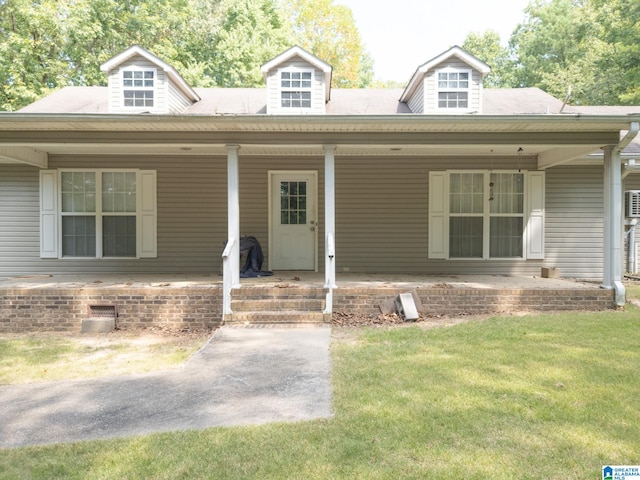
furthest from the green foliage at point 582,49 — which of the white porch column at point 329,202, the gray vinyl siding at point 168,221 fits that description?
the gray vinyl siding at point 168,221

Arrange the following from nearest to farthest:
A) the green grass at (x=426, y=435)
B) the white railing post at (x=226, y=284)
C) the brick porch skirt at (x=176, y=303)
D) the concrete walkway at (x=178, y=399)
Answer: the green grass at (x=426, y=435) → the concrete walkway at (x=178, y=399) → the white railing post at (x=226, y=284) → the brick porch skirt at (x=176, y=303)

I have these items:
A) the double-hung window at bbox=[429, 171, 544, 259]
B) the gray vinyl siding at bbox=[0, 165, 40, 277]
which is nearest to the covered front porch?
the double-hung window at bbox=[429, 171, 544, 259]

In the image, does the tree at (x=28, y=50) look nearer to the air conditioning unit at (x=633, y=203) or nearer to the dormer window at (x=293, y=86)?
the dormer window at (x=293, y=86)

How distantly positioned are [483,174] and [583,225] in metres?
2.21

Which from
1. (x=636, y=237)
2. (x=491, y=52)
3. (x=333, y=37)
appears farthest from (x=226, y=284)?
(x=491, y=52)

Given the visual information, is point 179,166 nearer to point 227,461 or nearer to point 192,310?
point 192,310

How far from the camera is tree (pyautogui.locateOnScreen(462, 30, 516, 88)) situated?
3123cm

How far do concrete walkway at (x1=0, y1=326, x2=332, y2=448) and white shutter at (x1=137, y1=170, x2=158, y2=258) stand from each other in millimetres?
4673

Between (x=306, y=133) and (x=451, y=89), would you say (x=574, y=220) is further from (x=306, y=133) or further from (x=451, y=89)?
(x=306, y=133)

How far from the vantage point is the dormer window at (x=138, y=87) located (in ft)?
31.1

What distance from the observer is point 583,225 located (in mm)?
9102

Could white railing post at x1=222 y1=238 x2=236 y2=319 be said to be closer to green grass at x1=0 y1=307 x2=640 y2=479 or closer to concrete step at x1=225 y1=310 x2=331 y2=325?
concrete step at x1=225 y1=310 x2=331 y2=325

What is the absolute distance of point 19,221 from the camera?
29.5 ft

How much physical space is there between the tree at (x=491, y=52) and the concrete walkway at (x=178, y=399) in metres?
31.2
